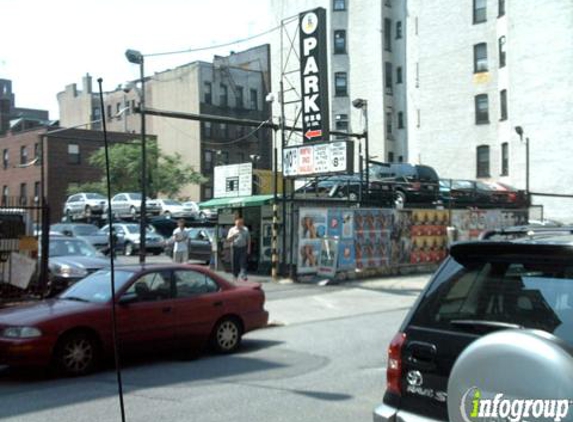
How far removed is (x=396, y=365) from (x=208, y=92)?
60352mm

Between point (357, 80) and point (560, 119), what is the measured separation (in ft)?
61.9

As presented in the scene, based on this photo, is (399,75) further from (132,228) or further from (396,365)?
(396,365)

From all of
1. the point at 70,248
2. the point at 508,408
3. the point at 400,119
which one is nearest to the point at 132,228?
the point at 70,248

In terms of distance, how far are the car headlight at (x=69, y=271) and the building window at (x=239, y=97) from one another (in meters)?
49.9

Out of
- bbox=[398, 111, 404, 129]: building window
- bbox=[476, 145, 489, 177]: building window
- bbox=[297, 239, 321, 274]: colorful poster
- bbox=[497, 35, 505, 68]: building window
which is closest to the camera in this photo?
bbox=[297, 239, 321, 274]: colorful poster

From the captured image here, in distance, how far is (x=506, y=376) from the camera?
2852mm

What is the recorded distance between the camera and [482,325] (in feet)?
11.1

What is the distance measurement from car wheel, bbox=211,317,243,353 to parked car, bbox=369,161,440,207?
1469cm

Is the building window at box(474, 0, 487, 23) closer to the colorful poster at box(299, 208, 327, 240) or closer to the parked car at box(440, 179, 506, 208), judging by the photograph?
the parked car at box(440, 179, 506, 208)

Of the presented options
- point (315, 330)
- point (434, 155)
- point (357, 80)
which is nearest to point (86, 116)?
point (357, 80)

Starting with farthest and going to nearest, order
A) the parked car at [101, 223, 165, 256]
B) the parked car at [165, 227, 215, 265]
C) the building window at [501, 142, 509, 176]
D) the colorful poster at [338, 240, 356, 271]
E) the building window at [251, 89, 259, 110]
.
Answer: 1. the building window at [251, 89, 259, 110]
2. the building window at [501, 142, 509, 176]
3. the parked car at [101, 223, 165, 256]
4. the parked car at [165, 227, 215, 265]
5. the colorful poster at [338, 240, 356, 271]

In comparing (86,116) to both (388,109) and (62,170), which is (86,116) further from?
(388,109)

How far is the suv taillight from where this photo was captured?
12.3 ft

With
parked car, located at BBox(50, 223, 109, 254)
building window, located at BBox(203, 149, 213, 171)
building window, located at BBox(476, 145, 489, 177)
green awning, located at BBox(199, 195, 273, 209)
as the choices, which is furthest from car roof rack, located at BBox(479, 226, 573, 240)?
building window, located at BBox(203, 149, 213, 171)
